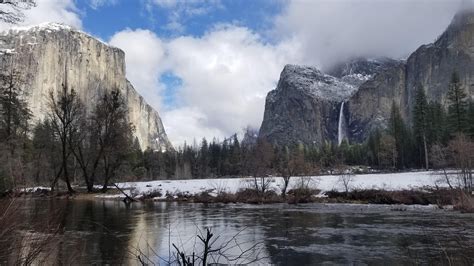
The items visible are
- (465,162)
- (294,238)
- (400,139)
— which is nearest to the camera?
(294,238)

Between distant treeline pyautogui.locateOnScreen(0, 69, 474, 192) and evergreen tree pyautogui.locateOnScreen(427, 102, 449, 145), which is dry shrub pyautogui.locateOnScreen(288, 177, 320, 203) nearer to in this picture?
distant treeline pyautogui.locateOnScreen(0, 69, 474, 192)

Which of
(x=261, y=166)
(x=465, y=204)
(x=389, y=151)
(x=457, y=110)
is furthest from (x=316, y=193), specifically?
(x=389, y=151)

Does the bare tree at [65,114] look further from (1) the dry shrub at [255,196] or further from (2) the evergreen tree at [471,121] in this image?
(2) the evergreen tree at [471,121]

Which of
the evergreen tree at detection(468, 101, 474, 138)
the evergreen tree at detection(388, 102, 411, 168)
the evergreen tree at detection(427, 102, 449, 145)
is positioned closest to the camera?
the evergreen tree at detection(468, 101, 474, 138)

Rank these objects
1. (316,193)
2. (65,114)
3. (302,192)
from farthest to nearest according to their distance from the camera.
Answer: (65,114), (316,193), (302,192)

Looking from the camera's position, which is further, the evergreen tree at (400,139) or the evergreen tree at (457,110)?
the evergreen tree at (400,139)

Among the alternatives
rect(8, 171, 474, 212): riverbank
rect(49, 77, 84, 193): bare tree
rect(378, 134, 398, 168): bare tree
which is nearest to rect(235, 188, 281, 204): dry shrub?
rect(8, 171, 474, 212): riverbank

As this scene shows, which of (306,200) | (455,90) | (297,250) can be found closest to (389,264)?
(297,250)

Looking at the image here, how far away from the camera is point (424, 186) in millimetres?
35000

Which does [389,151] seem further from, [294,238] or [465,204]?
[294,238]

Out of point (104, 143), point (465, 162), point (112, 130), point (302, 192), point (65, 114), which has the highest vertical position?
point (65, 114)

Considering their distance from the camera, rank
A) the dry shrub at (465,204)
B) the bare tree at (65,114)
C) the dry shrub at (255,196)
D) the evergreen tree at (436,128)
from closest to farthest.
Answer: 1. the dry shrub at (465,204)
2. the dry shrub at (255,196)
3. the bare tree at (65,114)
4. the evergreen tree at (436,128)

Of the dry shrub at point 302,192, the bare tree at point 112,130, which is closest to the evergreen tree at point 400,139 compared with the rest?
the dry shrub at point 302,192

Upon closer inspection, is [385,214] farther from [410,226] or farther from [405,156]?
[405,156]
